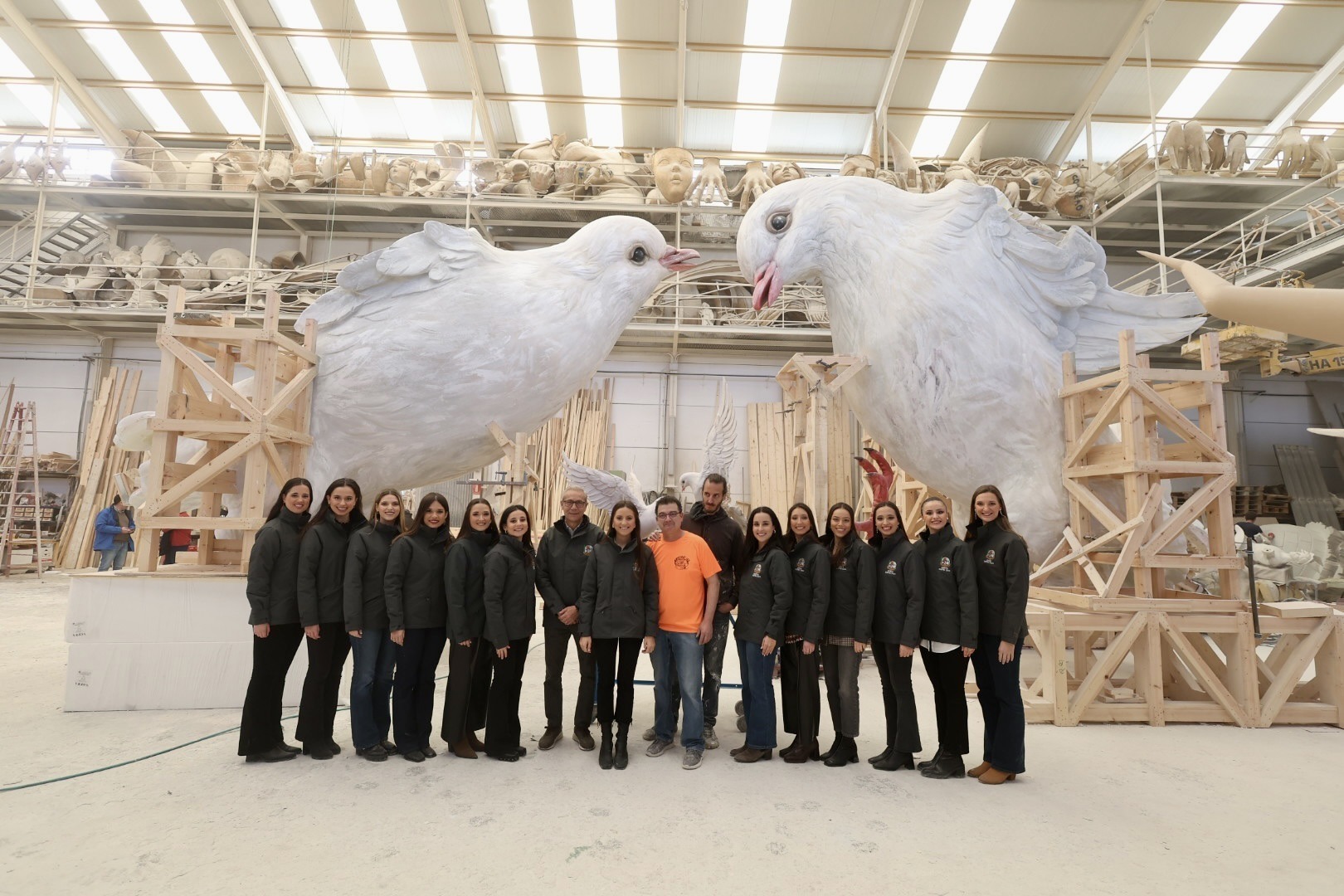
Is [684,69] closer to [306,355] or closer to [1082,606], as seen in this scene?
[306,355]

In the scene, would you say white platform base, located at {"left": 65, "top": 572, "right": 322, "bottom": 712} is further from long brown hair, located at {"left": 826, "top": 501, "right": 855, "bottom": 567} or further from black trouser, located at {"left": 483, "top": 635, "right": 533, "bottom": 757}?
long brown hair, located at {"left": 826, "top": 501, "right": 855, "bottom": 567}

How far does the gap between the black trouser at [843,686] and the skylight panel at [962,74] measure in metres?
11.9

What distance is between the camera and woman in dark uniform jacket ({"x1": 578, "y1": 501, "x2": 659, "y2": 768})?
3584 millimetres

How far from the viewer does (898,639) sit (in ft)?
11.3

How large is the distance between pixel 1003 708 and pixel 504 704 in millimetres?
2403

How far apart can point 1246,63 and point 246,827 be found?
16.5 m

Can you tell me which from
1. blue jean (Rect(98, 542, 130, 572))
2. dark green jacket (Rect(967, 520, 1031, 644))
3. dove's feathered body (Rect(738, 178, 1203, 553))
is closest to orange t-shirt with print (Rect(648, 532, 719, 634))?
dark green jacket (Rect(967, 520, 1031, 644))

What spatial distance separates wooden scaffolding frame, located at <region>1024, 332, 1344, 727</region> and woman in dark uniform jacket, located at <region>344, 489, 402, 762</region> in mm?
3681

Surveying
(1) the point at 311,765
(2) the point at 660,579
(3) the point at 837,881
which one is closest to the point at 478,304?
(2) the point at 660,579

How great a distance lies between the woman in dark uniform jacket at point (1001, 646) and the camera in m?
3.27

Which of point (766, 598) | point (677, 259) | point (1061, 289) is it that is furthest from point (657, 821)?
point (1061, 289)

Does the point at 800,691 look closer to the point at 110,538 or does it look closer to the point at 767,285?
the point at 767,285

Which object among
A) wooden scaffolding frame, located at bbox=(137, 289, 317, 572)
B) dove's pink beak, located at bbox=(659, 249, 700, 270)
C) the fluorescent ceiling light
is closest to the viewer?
wooden scaffolding frame, located at bbox=(137, 289, 317, 572)

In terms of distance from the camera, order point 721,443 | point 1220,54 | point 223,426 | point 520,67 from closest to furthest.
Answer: point 223,426, point 721,443, point 1220,54, point 520,67
